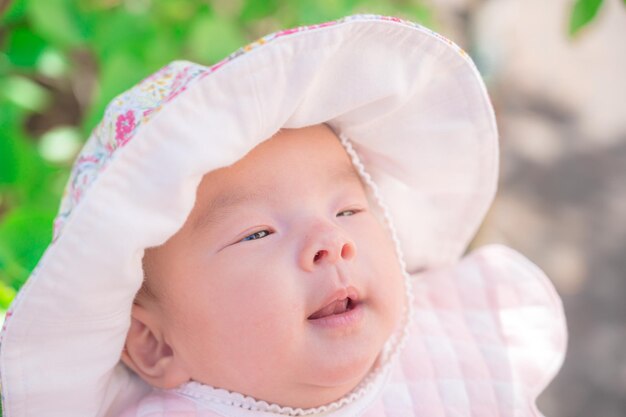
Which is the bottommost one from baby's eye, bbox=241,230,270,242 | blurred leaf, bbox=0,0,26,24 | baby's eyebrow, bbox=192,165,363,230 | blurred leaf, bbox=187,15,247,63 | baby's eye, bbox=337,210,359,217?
baby's eye, bbox=337,210,359,217

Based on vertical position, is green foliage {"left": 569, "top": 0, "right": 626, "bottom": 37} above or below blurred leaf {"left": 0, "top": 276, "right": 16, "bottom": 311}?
above

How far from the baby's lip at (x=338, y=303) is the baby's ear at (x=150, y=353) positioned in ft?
0.56

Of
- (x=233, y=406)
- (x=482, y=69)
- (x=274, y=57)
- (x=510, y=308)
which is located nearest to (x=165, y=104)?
(x=274, y=57)

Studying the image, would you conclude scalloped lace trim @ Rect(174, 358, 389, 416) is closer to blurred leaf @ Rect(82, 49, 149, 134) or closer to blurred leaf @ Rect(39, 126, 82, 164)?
blurred leaf @ Rect(82, 49, 149, 134)

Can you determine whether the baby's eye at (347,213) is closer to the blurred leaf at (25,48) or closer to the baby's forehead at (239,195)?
the baby's forehead at (239,195)

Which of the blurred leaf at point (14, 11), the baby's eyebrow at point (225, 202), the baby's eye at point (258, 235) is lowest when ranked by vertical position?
the baby's eye at point (258, 235)

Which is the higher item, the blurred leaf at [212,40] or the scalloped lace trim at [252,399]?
the blurred leaf at [212,40]

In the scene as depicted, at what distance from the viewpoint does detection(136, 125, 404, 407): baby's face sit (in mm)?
803

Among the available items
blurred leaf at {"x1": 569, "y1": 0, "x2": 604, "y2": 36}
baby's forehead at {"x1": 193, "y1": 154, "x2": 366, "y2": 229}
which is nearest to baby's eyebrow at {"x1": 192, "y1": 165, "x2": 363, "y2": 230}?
baby's forehead at {"x1": 193, "y1": 154, "x2": 366, "y2": 229}

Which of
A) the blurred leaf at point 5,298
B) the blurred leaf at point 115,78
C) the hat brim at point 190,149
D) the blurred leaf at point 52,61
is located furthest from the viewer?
the blurred leaf at point 52,61

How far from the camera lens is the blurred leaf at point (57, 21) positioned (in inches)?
49.6

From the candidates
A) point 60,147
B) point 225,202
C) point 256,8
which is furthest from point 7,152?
point 225,202

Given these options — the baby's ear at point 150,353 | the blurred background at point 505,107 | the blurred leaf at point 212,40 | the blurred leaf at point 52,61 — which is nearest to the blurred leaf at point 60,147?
the blurred background at point 505,107

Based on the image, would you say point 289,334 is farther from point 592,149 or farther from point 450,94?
point 592,149
